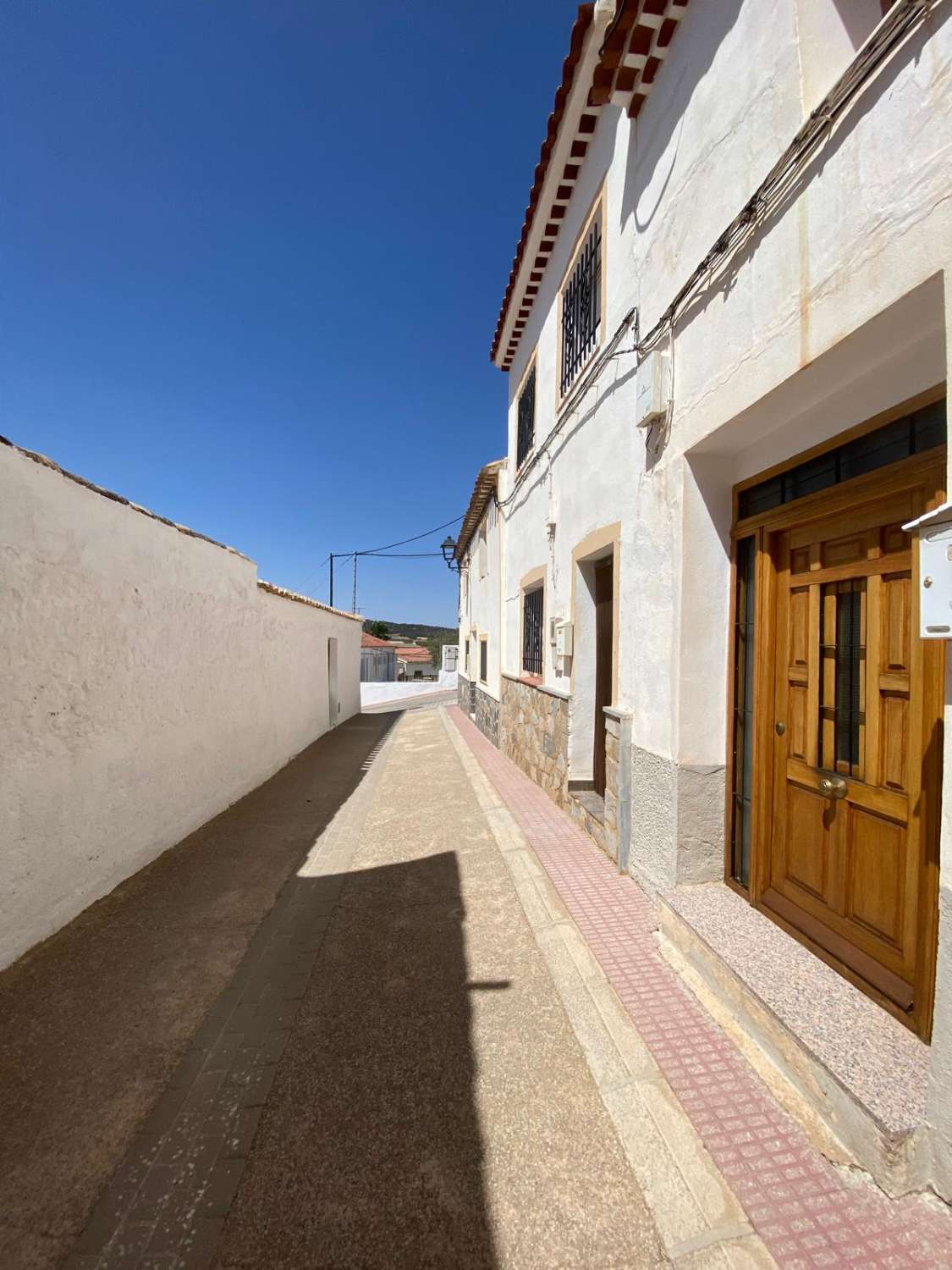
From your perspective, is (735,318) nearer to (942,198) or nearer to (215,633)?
(942,198)

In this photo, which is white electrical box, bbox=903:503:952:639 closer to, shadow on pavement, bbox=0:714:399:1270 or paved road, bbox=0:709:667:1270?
paved road, bbox=0:709:667:1270

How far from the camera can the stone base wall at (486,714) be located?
33.8 feet

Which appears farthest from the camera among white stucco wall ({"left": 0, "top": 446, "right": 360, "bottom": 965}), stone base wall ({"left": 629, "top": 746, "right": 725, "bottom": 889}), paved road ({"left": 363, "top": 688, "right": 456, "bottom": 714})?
paved road ({"left": 363, "top": 688, "right": 456, "bottom": 714})

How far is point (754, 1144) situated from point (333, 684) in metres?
12.3

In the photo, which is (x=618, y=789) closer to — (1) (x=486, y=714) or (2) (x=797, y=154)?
(2) (x=797, y=154)

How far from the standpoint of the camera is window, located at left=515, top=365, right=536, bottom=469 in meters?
7.77

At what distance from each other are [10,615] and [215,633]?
115 inches

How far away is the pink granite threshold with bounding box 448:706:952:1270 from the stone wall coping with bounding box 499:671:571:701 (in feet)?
7.73

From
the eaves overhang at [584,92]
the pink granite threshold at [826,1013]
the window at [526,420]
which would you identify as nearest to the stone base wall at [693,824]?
the pink granite threshold at [826,1013]

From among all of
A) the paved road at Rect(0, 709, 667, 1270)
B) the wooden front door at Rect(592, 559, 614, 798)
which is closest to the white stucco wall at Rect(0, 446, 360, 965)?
the paved road at Rect(0, 709, 667, 1270)

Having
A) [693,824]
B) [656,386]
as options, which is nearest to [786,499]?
[656,386]

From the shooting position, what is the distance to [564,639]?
5.56 metres

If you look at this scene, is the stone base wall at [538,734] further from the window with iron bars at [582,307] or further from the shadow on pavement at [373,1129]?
the window with iron bars at [582,307]

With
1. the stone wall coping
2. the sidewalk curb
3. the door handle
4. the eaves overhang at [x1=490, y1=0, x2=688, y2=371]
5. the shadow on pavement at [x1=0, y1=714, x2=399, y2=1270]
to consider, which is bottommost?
the shadow on pavement at [x1=0, y1=714, x2=399, y2=1270]
